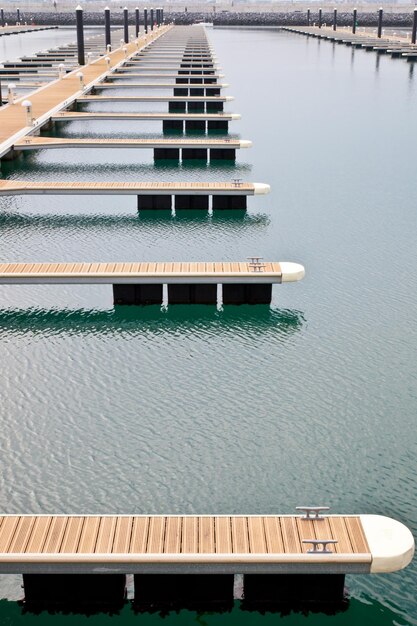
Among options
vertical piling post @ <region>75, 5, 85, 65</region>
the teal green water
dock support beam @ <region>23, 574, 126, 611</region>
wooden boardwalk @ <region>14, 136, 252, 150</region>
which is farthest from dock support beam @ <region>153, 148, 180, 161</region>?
dock support beam @ <region>23, 574, 126, 611</region>

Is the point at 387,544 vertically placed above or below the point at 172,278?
below

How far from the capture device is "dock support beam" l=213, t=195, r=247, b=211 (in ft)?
75.9

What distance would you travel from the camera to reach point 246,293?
1636 centimetres

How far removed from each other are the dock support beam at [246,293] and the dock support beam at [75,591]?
849 cm

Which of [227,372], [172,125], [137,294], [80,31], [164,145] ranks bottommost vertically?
[227,372]

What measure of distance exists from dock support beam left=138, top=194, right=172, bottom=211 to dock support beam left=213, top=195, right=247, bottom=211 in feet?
4.65

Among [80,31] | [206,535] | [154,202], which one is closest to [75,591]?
[206,535]

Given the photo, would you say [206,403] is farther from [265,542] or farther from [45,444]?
[265,542]

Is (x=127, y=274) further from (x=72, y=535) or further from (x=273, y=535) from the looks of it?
(x=273, y=535)

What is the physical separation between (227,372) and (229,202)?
10.3m

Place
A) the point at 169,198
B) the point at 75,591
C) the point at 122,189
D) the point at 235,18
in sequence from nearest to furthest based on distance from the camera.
→ the point at 75,591, the point at 122,189, the point at 169,198, the point at 235,18

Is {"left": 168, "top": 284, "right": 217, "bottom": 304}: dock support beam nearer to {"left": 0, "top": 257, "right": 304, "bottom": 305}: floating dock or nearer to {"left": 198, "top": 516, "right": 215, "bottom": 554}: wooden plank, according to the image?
{"left": 0, "top": 257, "right": 304, "bottom": 305}: floating dock

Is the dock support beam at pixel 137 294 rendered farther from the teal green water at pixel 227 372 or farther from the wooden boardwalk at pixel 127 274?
the teal green water at pixel 227 372

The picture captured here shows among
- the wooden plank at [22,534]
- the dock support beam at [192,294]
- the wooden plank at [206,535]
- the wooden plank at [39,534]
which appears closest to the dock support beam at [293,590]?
the wooden plank at [206,535]
